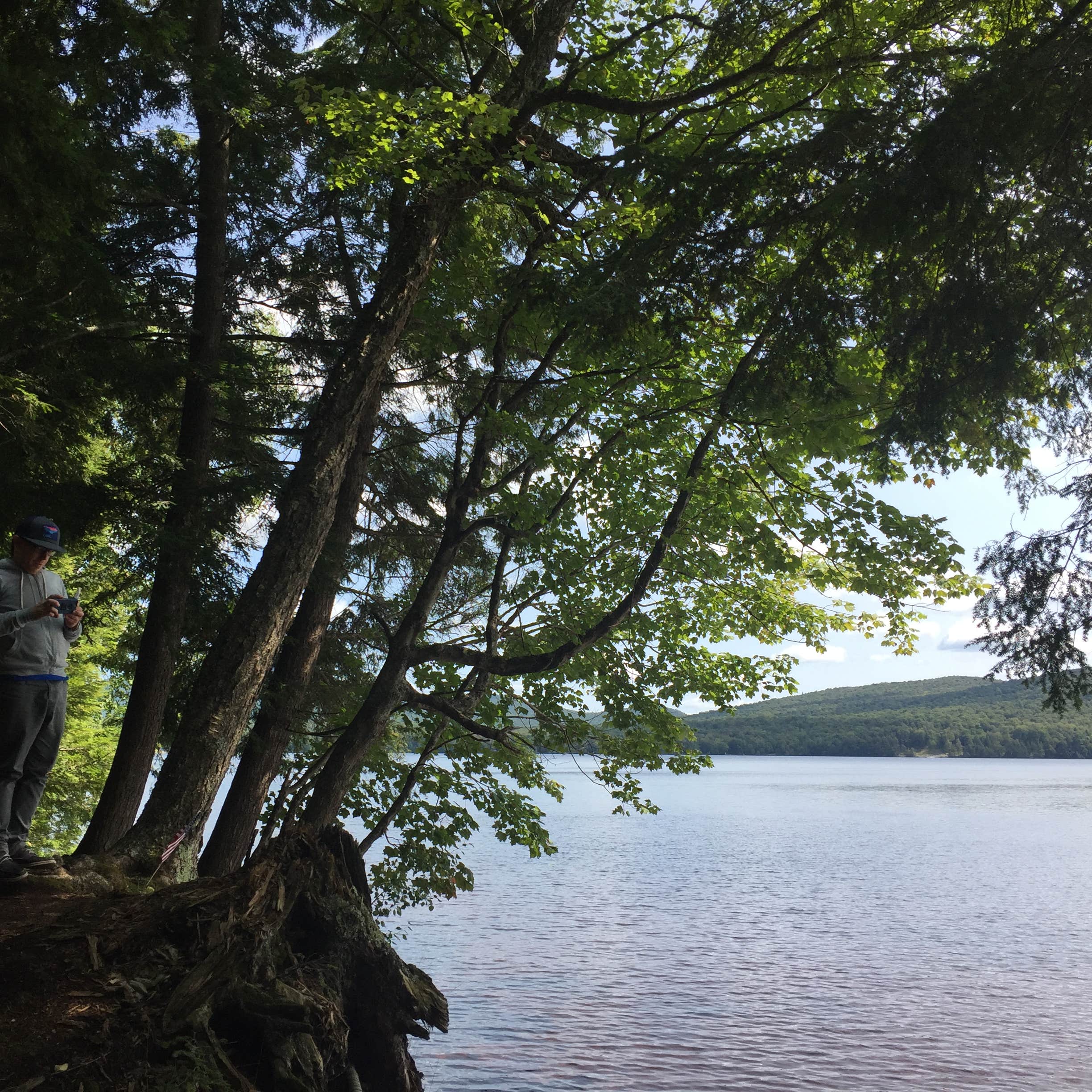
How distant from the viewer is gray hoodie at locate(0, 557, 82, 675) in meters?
4.91

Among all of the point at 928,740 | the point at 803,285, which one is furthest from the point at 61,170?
the point at 928,740

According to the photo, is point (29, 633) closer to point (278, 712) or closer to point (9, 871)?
point (9, 871)

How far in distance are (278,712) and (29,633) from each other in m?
4.07

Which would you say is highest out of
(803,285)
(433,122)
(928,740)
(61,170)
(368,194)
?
(368,194)

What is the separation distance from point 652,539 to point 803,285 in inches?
190

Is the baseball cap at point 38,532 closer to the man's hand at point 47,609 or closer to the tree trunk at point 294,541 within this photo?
the man's hand at point 47,609

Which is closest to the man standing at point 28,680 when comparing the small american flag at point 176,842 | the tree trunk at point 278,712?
the small american flag at point 176,842

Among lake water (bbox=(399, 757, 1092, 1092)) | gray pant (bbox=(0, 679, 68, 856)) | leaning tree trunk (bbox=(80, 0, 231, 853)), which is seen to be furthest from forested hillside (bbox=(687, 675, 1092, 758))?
gray pant (bbox=(0, 679, 68, 856))

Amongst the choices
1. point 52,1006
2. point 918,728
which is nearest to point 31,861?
point 52,1006

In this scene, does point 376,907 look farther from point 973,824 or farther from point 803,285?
point 973,824

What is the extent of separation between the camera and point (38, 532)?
16.2 ft

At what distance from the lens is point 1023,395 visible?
214 inches

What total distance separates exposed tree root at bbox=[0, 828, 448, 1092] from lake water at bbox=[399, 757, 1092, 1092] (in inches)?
224

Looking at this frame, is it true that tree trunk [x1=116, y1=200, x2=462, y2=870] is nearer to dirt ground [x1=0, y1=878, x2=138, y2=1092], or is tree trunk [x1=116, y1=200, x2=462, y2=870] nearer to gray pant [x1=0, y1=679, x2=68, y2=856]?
gray pant [x1=0, y1=679, x2=68, y2=856]
